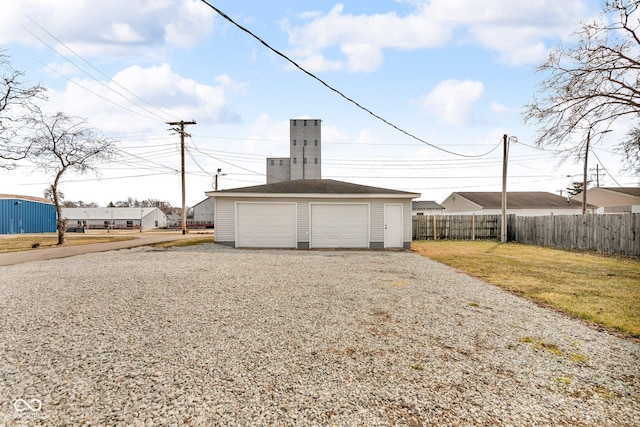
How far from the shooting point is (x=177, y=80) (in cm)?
1109

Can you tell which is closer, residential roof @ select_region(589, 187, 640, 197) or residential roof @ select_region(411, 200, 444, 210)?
residential roof @ select_region(589, 187, 640, 197)

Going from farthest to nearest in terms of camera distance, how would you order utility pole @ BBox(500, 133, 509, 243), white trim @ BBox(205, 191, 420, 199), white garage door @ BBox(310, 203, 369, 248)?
utility pole @ BBox(500, 133, 509, 243) < white garage door @ BBox(310, 203, 369, 248) < white trim @ BBox(205, 191, 420, 199)

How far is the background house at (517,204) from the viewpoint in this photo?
115ft

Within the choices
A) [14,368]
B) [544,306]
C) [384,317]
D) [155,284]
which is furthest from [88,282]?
[544,306]

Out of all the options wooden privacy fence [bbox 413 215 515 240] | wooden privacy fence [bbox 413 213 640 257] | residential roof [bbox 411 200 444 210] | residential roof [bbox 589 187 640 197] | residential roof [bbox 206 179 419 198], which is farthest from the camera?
residential roof [bbox 411 200 444 210]

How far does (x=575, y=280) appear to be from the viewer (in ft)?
26.1

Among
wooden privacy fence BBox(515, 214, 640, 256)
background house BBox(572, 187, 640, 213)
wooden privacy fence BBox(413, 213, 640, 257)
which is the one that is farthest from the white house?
background house BBox(572, 187, 640, 213)

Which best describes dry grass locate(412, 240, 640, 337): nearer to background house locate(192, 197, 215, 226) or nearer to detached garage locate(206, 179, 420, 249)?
detached garage locate(206, 179, 420, 249)

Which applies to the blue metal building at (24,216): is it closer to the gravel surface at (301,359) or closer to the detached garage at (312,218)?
the detached garage at (312,218)

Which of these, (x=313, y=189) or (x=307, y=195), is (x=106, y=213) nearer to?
(x=313, y=189)

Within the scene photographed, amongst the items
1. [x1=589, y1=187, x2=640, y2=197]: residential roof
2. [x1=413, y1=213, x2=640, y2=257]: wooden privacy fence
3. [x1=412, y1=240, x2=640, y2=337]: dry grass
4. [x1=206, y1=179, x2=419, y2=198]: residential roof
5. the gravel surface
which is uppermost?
[x1=589, y1=187, x2=640, y2=197]: residential roof

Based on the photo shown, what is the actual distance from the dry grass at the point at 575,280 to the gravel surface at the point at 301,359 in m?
0.71

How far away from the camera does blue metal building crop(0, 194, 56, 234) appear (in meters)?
30.1

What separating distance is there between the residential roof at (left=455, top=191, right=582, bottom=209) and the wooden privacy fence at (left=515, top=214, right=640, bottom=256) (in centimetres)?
1837
